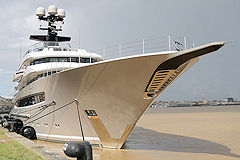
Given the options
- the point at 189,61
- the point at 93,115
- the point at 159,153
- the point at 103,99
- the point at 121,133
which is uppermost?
the point at 189,61

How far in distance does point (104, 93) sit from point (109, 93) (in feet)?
0.65

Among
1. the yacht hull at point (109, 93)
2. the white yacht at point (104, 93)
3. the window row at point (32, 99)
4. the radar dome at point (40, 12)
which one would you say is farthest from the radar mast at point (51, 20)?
the yacht hull at point (109, 93)

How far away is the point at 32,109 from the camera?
1286 cm

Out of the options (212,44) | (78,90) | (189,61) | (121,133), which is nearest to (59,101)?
(78,90)

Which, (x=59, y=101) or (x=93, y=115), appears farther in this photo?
(x=59, y=101)

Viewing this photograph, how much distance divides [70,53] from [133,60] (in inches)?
233

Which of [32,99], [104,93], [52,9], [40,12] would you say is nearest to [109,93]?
[104,93]

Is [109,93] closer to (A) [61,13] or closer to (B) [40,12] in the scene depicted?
(A) [61,13]

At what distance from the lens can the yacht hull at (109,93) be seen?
8141mm

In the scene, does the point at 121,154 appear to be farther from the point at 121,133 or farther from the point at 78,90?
the point at 78,90

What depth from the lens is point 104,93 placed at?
30.1ft

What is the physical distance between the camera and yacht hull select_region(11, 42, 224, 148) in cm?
814

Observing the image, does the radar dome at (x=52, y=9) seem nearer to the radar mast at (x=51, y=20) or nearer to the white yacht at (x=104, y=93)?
the radar mast at (x=51, y=20)

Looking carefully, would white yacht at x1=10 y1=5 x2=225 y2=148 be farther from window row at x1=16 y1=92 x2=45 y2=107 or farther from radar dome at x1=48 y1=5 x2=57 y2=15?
radar dome at x1=48 y1=5 x2=57 y2=15
